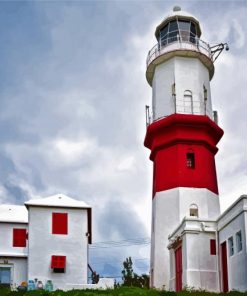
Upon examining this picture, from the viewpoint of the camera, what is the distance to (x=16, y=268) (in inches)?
1812

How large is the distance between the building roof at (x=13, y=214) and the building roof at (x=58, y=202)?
2937mm

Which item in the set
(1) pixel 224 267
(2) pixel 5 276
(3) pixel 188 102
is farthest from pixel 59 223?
(3) pixel 188 102

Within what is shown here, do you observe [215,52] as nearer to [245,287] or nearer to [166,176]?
[166,176]

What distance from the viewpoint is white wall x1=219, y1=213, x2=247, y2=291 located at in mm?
35281

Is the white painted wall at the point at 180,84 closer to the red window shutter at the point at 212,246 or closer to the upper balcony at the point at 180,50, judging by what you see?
the upper balcony at the point at 180,50

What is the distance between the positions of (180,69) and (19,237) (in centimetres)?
1783

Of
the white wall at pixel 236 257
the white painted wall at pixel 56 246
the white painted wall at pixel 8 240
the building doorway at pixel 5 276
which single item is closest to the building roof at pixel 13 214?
the white painted wall at pixel 8 240

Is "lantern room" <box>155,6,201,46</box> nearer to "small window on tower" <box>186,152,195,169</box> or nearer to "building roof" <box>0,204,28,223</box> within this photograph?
"small window on tower" <box>186,152,195,169</box>

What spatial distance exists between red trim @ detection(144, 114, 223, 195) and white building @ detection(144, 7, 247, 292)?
0.07 m

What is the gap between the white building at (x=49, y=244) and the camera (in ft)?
145

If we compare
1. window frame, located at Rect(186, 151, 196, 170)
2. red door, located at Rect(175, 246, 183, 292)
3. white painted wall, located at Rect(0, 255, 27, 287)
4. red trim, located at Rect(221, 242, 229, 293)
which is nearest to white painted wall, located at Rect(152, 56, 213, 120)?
window frame, located at Rect(186, 151, 196, 170)

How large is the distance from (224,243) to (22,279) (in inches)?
590

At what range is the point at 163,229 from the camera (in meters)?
46.2

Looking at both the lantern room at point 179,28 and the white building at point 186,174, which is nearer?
the white building at point 186,174
